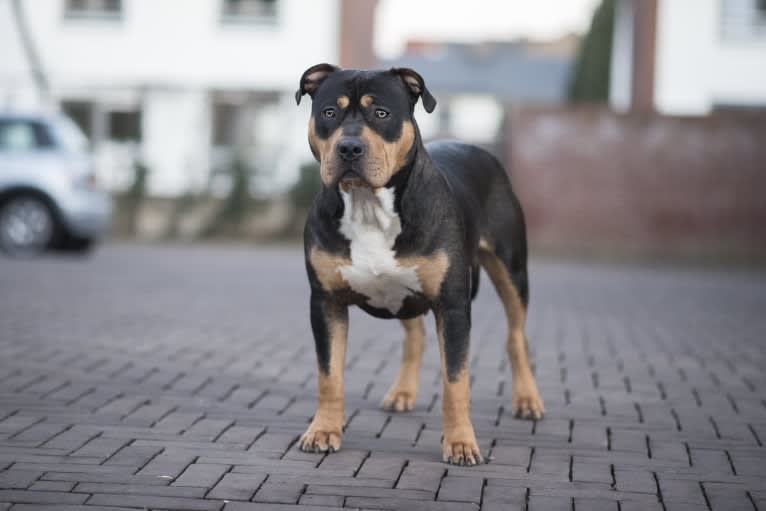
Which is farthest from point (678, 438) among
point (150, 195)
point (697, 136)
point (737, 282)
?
point (150, 195)

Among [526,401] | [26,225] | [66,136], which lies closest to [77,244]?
[26,225]

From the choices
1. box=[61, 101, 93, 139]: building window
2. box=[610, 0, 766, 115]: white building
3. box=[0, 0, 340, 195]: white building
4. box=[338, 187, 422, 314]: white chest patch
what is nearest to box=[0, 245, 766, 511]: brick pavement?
box=[338, 187, 422, 314]: white chest patch

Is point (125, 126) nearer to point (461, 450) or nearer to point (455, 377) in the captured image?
point (455, 377)

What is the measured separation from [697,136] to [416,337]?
13999 millimetres

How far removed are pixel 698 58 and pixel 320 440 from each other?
72.5 ft

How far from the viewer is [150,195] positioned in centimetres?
2091

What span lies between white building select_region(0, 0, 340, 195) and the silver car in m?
10.8

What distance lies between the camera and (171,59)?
26.7 metres

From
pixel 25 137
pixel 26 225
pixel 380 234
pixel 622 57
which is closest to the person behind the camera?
pixel 380 234

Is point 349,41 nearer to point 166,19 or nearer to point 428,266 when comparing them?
point 166,19

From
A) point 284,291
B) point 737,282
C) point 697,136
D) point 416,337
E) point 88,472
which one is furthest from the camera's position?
point 697,136

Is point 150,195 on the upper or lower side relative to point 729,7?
lower

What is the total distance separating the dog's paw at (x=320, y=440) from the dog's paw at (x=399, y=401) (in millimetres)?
873

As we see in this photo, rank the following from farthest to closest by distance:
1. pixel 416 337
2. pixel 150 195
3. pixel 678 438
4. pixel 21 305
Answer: pixel 150 195
pixel 21 305
pixel 416 337
pixel 678 438
